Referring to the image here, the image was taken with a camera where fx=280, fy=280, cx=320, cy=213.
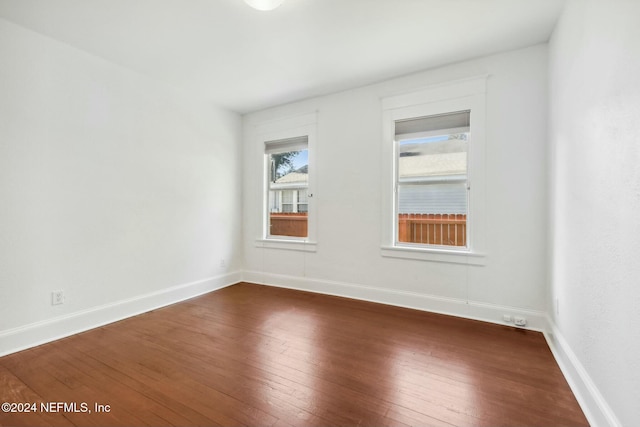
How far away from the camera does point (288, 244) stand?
4172 mm

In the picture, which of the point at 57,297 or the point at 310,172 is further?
the point at 310,172

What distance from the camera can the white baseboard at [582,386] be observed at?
1.40 metres

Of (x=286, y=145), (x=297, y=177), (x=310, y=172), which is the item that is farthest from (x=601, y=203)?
(x=286, y=145)

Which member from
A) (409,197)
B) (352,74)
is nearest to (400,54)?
(352,74)

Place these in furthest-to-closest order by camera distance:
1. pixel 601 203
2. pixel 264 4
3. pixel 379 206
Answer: pixel 379 206 → pixel 264 4 → pixel 601 203

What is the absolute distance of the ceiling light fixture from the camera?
6.38 ft

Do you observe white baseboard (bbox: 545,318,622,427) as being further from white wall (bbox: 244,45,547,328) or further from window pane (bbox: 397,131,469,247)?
window pane (bbox: 397,131,469,247)

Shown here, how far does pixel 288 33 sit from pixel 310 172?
1.82 metres

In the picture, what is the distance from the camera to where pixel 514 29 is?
243 cm

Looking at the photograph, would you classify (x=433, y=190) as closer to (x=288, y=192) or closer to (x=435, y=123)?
(x=435, y=123)

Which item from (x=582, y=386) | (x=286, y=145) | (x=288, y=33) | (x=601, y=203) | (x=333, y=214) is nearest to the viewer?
(x=601, y=203)

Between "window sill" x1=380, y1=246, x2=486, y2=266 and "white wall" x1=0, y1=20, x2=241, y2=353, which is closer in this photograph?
"white wall" x1=0, y1=20, x2=241, y2=353

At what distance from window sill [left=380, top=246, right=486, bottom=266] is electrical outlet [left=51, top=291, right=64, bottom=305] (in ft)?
10.8

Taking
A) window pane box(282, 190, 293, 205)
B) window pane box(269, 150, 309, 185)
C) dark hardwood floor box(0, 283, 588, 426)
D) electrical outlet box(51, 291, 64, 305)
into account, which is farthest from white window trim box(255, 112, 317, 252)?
electrical outlet box(51, 291, 64, 305)
